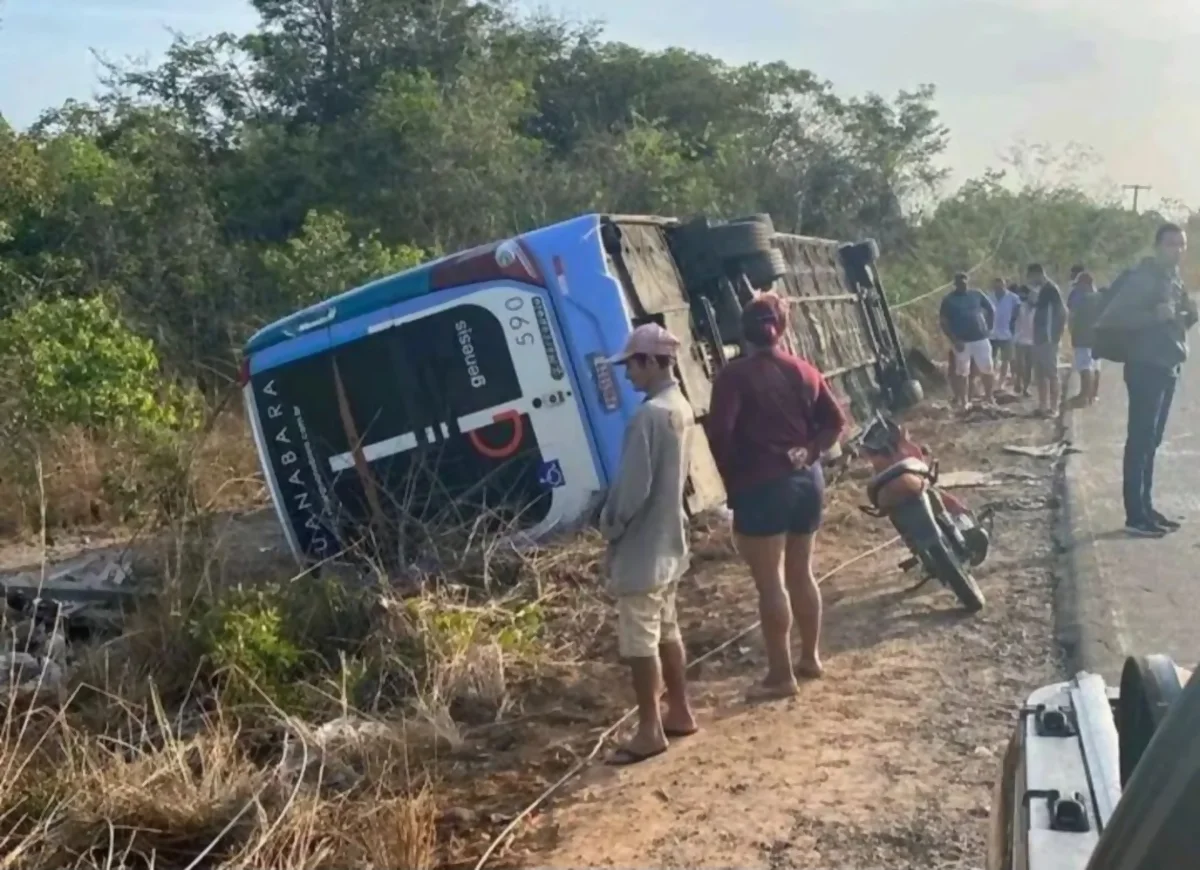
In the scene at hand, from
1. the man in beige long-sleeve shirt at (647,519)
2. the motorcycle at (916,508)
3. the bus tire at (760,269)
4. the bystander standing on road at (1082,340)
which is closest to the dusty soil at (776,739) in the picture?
the motorcycle at (916,508)

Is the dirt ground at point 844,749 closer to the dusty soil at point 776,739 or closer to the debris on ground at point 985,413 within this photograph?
the dusty soil at point 776,739

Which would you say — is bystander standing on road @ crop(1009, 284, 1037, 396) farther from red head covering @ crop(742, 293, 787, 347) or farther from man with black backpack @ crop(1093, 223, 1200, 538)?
red head covering @ crop(742, 293, 787, 347)

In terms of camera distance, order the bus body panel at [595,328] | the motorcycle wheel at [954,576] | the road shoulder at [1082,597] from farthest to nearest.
Result: the bus body panel at [595,328] → the motorcycle wheel at [954,576] → the road shoulder at [1082,597]

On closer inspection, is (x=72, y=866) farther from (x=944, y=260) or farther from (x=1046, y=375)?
(x=944, y=260)

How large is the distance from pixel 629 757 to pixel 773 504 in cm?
124

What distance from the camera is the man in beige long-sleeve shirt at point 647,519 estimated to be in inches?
221

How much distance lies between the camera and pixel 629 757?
575 centimetres

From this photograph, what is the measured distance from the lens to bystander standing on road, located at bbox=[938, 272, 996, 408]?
637 inches

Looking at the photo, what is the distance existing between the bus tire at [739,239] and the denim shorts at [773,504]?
383 cm

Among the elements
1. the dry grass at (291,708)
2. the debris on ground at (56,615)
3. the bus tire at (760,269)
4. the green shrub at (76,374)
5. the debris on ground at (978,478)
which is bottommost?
the debris on ground at (978,478)

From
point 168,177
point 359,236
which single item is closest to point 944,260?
point 359,236

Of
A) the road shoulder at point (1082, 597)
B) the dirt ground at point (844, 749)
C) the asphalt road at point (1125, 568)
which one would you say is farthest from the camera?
the asphalt road at point (1125, 568)

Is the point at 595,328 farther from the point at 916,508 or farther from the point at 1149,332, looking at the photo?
the point at 1149,332

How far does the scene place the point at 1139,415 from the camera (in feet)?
29.2
